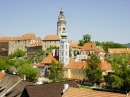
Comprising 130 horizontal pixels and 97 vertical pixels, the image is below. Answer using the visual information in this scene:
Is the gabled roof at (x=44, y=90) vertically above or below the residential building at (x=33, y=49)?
below

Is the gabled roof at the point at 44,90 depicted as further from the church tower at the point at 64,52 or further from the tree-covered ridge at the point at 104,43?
the tree-covered ridge at the point at 104,43

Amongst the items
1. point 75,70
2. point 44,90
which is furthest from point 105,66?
point 44,90

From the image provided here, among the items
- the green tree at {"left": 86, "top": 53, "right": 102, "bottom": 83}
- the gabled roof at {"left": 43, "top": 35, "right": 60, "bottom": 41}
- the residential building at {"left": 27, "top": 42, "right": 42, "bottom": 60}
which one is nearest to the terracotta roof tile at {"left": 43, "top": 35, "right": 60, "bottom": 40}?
the gabled roof at {"left": 43, "top": 35, "right": 60, "bottom": 41}

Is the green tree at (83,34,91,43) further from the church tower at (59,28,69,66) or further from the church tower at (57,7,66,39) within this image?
the church tower at (59,28,69,66)

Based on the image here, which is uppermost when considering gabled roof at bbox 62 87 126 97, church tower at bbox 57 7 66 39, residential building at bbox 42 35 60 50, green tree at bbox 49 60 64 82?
church tower at bbox 57 7 66 39

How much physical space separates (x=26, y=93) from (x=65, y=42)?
183 feet

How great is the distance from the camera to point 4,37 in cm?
15912

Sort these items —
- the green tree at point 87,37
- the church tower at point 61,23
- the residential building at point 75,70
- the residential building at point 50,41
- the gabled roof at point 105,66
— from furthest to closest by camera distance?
the church tower at point 61,23
the green tree at point 87,37
the residential building at point 50,41
the residential building at point 75,70
the gabled roof at point 105,66

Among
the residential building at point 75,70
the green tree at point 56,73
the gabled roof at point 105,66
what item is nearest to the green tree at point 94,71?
the gabled roof at point 105,66

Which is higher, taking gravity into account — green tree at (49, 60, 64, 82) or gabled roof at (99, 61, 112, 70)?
gabled roof at (99, 61, 112, 70)

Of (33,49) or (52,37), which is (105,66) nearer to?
(52,37)

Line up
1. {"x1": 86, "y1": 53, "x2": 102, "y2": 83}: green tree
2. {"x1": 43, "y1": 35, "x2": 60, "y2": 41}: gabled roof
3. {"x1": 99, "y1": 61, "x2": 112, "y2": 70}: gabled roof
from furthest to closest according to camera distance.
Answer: {"x1": 43, "y1": 35, "x2": 60, "y2": 41}: gabled roof, {"x1": 99, "y1": 61, "x2": 112, "y2": 70}: gabled roof, {"x1": 86, "y1": 53, "x2": 102, "y2": 83}: green tree

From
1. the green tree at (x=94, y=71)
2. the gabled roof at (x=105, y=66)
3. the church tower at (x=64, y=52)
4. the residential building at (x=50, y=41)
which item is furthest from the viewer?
the residential building at (x=50, y=41)

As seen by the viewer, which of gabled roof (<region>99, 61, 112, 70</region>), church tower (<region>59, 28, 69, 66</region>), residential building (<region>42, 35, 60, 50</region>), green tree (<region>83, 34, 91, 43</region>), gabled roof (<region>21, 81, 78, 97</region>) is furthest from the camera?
green tree (<region>83, 34, 91, 43</region>)
